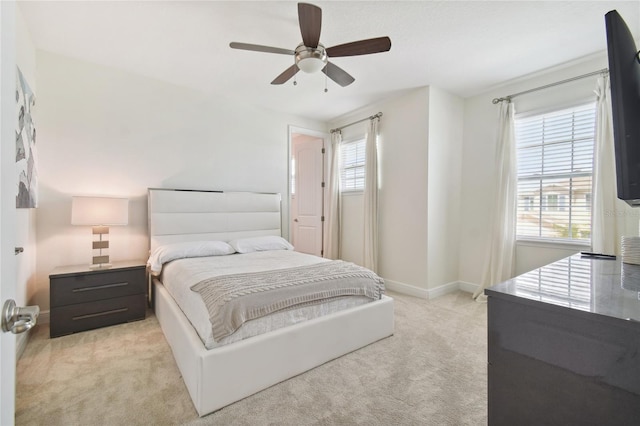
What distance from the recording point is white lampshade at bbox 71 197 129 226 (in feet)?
8.52

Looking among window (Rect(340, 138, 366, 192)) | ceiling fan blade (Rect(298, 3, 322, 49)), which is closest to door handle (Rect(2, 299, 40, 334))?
ceiling fan blade (Rect(298, 3, 322, 49))

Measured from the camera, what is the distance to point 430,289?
3.59 metres

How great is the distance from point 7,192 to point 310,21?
6.00ft

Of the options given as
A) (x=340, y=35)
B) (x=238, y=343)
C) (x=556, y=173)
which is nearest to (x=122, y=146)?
(x=340, y=35)

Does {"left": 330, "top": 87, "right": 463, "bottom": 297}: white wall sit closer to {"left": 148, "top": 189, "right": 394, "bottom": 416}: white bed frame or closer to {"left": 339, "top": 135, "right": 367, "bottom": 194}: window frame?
{"left": 339, "top": 135, "right": 367, "bottom": 194}: window frame

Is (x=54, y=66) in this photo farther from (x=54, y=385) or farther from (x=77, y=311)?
(x=54, y=385)

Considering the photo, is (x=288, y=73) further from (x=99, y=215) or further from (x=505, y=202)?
(x=505, y=202)

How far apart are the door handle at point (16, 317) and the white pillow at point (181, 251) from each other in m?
2.45

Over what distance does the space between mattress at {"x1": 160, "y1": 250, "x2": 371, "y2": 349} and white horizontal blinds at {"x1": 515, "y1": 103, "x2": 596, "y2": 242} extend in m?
2.37

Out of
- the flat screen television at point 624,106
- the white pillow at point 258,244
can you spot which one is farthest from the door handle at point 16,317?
the white pillow at point 258,244

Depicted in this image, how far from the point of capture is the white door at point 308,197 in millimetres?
5008

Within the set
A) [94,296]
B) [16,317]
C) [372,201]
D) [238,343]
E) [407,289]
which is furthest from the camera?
[372,201]

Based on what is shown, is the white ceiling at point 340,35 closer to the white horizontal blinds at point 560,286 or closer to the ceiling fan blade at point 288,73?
the ceiling fan blade at point 288,73

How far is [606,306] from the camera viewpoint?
0.74 metres
